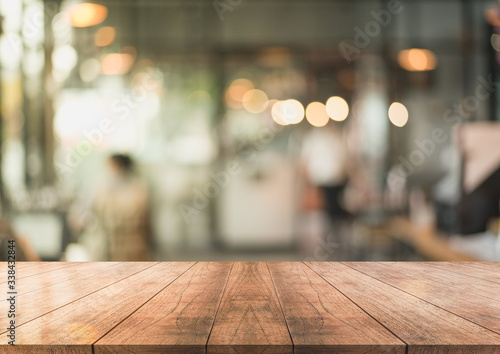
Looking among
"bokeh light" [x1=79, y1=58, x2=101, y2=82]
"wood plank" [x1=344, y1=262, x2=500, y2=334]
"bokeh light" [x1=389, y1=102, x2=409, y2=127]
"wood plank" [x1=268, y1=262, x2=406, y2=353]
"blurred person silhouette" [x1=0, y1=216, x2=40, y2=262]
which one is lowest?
"blurred person silhouette" [x1=0, y1=216, x2=40, y2=262]

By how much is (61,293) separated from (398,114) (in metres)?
5.05

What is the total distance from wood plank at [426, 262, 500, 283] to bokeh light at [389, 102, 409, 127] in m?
4.33

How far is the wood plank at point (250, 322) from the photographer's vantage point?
2.19ft

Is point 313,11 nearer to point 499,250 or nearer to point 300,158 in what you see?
point 300,158

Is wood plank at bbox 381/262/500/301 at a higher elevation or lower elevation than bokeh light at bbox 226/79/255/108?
lower

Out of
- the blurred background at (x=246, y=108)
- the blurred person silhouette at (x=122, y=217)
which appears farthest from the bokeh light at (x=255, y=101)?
the blurred person silhouette at (x=122, y=217)

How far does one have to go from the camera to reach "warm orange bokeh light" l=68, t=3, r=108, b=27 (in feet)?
15.5

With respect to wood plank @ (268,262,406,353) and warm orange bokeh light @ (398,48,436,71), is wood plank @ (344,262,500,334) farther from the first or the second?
warm orange bokeh light @ (398,48,436,71)

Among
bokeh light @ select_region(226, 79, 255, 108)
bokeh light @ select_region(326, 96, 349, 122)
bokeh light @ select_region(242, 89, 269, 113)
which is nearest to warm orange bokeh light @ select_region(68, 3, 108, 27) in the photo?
bokeh light @ select_region(226, 79, 255, 108)

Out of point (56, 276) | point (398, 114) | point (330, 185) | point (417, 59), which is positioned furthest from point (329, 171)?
point (56, 276)

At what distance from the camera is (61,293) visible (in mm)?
984

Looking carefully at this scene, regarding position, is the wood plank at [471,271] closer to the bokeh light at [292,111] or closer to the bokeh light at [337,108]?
the bokeh light at [292,111]

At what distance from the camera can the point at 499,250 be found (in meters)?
1.81

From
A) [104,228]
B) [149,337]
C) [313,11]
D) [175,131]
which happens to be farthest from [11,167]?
[149,337]
